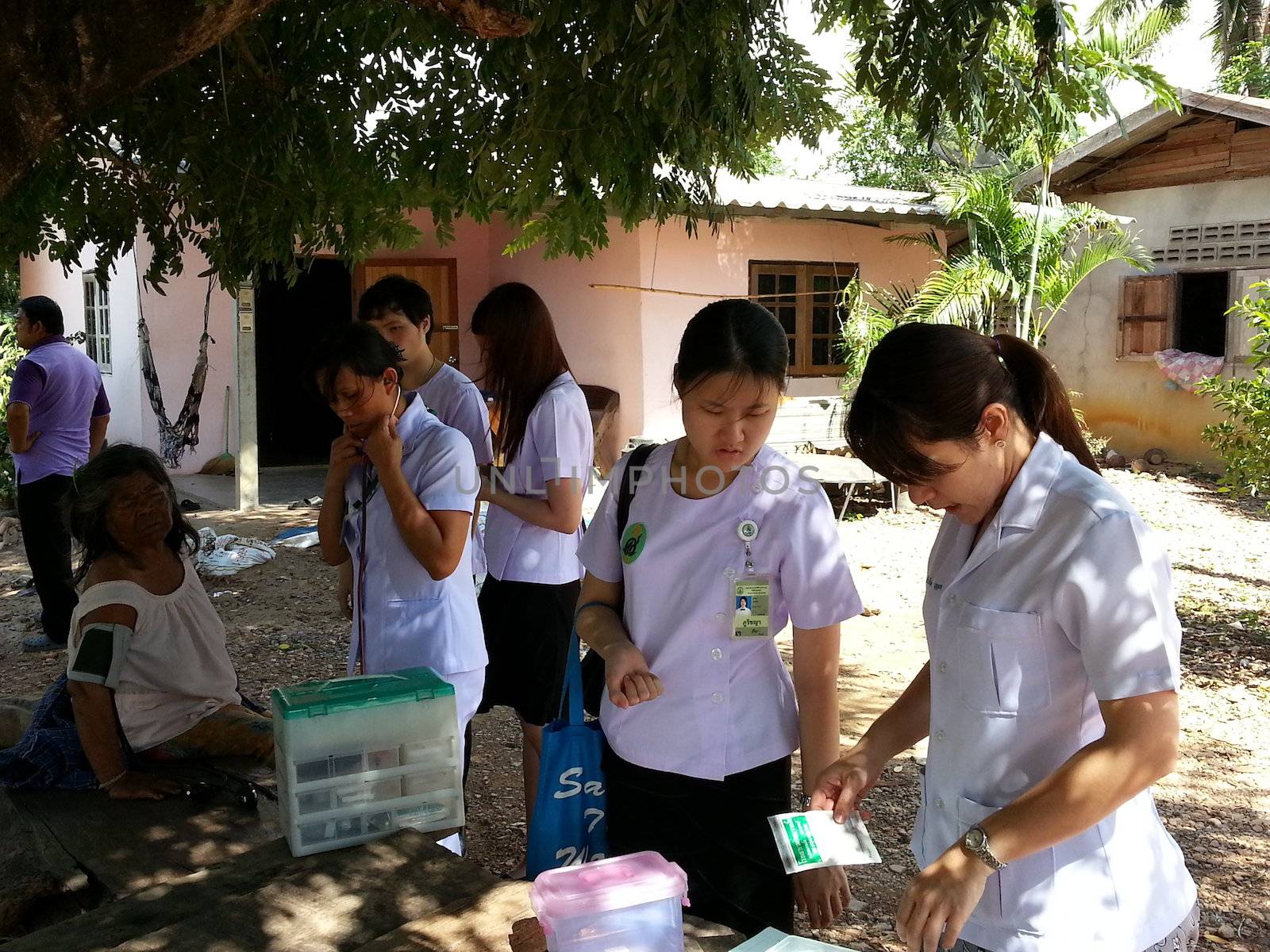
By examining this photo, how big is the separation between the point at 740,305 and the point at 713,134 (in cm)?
137

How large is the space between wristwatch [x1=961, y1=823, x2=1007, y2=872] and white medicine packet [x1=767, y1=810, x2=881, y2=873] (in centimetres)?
16

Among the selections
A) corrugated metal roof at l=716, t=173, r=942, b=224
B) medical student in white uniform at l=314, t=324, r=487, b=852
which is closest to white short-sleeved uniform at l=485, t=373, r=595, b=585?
medical student in white uniform at l=314, t=324, r=487, b=852

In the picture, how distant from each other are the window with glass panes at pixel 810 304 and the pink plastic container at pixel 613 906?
10195mm

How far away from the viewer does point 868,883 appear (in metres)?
3.61

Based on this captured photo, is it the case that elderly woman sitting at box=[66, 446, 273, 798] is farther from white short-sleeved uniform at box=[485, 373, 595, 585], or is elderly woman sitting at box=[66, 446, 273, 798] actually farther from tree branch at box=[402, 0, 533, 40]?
tree branch at box=[402, 0, 533, 40]

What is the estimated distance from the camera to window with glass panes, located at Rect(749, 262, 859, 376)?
457 inches

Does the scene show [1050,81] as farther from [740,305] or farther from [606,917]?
[606,917]

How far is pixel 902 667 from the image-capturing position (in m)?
5.88

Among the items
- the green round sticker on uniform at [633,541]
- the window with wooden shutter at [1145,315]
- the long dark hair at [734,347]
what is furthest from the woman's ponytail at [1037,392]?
the window with wooden shutter at [1145,315]

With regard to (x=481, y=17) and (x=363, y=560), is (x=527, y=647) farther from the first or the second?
(x=481, y=17)

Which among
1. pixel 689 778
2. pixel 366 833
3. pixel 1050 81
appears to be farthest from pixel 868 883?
pixel 1050 81

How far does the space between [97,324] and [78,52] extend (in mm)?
12436

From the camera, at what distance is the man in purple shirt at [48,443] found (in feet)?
19.5

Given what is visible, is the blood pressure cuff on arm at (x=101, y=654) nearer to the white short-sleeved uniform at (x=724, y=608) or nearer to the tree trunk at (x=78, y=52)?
the tree trunk at (x=78, y=52)
